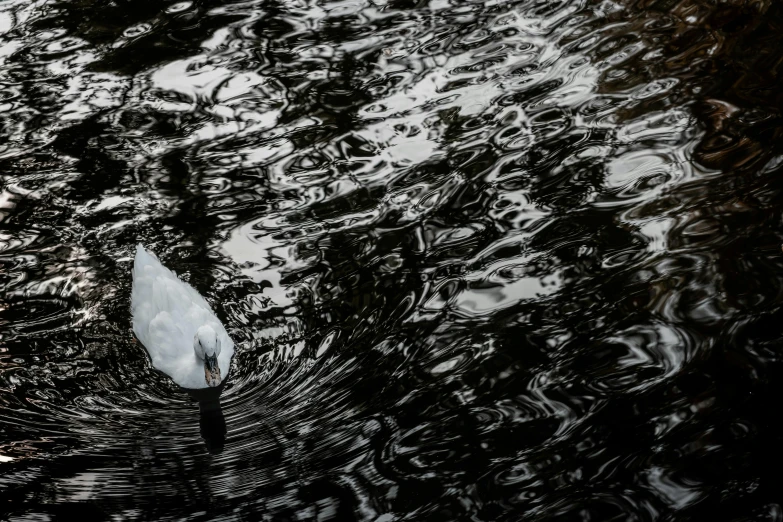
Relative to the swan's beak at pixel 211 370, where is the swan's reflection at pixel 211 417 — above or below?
A: below

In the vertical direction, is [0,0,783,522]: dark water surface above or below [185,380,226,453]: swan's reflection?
above

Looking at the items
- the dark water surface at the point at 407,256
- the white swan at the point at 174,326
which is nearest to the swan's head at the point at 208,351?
the white swan at the point at 174,326

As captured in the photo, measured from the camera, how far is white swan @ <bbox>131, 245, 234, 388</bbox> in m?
4.55

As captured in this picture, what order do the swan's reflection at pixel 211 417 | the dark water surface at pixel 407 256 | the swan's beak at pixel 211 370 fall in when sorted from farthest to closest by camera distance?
the swan's beak at pixel 211 370 → the swan's reflection at pixel 211 417 → the dark water surface at pixel 407 256

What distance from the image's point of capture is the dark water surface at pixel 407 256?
3961 mm

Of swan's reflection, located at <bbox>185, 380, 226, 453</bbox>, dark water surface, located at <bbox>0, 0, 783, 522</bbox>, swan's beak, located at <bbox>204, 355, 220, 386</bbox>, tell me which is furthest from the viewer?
swan's beak, located at <bbox>204, 355, 220, 386</bbox>

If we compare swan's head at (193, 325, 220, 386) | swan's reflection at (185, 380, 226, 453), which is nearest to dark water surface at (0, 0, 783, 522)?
swan's reflection at (185, 380, 226, 453)

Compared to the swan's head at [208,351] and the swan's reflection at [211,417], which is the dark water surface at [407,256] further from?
the swan's head at [208,351]

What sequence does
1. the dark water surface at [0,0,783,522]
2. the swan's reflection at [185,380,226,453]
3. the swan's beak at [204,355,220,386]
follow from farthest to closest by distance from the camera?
1. the swan's beak at [204,355,220,386]
2. the swan's reflection at [185,380,226,453]
3. the dark water surface at [0,0,783,522]

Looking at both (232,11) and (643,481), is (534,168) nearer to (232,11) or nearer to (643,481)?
(643,481)

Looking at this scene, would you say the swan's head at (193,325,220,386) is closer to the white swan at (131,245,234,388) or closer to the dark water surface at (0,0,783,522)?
the white swan at (131,245,234,388)

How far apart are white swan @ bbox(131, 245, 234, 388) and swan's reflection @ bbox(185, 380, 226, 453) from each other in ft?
0.17

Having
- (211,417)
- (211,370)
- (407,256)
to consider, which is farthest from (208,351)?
(407,256)

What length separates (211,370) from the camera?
446cm
